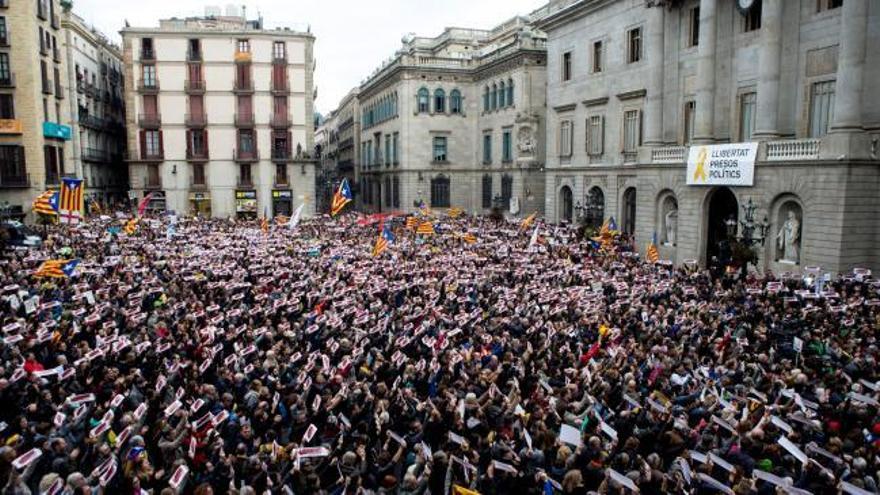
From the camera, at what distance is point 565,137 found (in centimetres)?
4506

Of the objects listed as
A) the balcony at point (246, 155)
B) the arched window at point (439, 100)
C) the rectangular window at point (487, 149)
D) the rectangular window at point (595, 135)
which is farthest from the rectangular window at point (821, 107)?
the balcony at point (246, 155)

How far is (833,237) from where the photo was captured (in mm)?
25438

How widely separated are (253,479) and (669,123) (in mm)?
31287

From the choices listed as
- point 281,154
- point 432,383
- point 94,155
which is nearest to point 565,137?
point 281,154

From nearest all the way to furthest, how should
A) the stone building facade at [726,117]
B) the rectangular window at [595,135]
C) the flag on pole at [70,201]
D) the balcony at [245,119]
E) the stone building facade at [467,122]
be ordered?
1. the stone building facade at [726,117]
2. the flag on pole at [70,201]
3. the rectangular window at [595,135]
4. the stone building facade at [467,122]
5. the balcony at [245,119]

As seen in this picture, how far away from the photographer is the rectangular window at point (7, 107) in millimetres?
44228

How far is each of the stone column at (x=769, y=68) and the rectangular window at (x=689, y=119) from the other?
528 cm

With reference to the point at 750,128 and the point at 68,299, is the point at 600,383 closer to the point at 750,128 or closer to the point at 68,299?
the point at 68,299

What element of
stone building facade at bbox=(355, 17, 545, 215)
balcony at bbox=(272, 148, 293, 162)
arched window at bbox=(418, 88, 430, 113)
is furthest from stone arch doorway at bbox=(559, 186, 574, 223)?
balcony at bbox=(272, 148, 293, 162)

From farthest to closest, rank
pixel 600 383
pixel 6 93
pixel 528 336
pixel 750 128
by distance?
pixel 6 93, pixel 750 128, pixel 528 336, pixel 600 383

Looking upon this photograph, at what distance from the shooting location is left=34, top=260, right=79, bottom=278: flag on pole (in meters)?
20.0

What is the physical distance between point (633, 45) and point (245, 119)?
3370 centimetres

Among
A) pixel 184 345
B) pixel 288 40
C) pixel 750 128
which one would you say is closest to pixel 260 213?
pixel 288 40

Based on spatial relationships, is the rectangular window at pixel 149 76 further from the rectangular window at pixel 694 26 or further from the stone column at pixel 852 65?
the stone column at pixel 852 65
